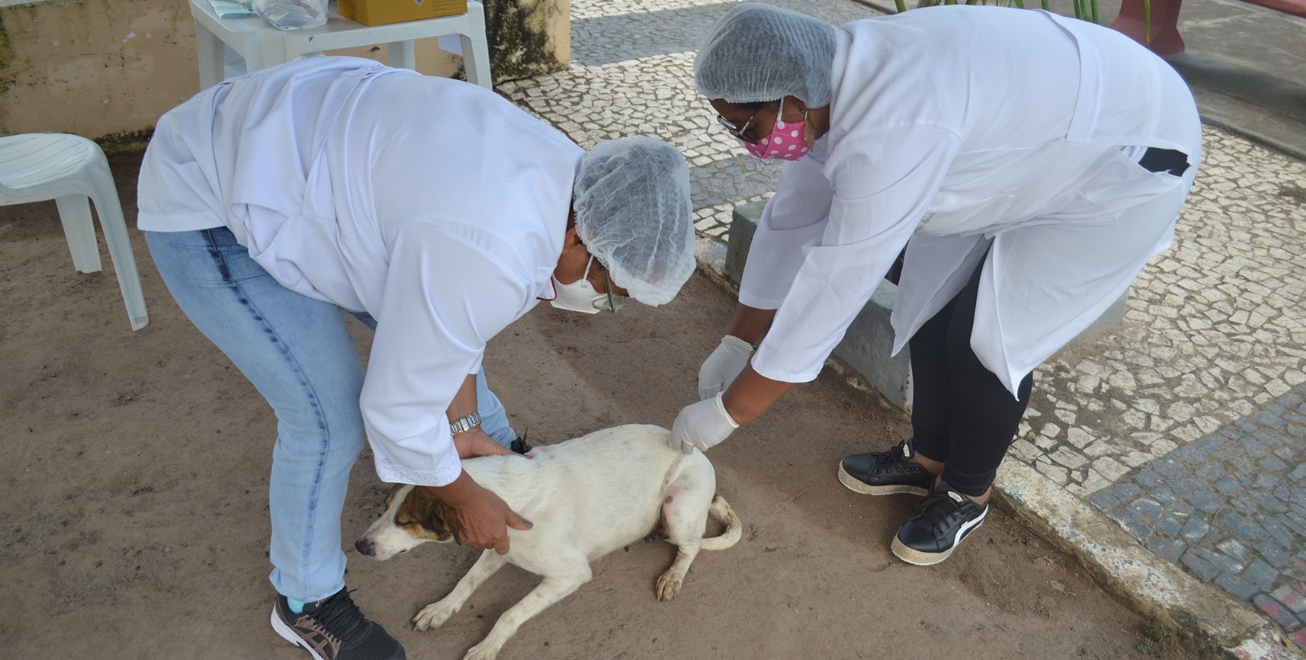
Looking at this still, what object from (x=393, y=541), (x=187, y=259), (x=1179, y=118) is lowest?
(x=393, y=541)

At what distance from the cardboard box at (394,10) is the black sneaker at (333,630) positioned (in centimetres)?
283

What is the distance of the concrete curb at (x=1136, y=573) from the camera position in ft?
9.37

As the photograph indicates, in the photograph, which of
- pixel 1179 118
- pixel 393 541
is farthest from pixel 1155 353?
pixel 393 541

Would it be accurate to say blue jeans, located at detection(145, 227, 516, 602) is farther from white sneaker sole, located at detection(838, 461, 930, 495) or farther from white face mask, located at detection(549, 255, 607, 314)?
white sneaker sole, located at detection(838, 461, 930, 495)

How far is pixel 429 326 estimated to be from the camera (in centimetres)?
184

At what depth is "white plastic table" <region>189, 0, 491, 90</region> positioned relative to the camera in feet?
13.2

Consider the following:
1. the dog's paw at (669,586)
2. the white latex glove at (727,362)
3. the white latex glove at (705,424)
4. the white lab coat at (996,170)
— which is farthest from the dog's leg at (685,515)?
the white lab coat at (996,170)

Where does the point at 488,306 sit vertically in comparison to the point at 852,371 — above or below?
above

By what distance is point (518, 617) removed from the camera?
9.12 feet

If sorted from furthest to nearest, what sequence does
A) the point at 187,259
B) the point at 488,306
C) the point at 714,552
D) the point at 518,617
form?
the point at 714,552 < the point at 518,617 < the point at 187,259 < the point at 488,306

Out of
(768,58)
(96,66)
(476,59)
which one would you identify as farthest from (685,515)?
(96,66)

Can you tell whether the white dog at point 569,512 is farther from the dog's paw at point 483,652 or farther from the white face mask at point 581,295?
the white face mask at point 581,295

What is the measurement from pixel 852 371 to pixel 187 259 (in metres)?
2.92

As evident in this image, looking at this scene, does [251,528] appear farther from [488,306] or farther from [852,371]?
[852,371]
